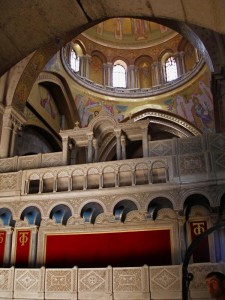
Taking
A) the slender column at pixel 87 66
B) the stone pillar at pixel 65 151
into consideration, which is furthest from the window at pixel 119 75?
the stone pillar at pixel 65 151

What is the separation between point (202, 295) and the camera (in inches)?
292

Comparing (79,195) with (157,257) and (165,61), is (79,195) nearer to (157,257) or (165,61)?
(157,257)

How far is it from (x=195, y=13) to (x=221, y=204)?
7.78 meters

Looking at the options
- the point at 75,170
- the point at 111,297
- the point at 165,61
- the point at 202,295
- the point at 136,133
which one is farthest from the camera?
the point at 165,61

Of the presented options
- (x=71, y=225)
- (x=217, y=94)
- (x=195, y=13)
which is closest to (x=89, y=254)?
(x=71, y=225)

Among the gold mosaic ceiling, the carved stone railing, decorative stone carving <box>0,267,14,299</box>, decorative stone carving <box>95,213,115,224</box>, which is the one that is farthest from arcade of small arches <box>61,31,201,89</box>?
decorative stone carving <box>0,267,14,299</box>

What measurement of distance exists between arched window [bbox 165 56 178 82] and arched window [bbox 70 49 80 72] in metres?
5.92

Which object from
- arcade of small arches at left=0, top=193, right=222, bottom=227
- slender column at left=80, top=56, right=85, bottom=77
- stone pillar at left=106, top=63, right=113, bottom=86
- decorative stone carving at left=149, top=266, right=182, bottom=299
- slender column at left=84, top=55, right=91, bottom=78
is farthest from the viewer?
stone pillar at left=106, top=63, right=113, bottom=86

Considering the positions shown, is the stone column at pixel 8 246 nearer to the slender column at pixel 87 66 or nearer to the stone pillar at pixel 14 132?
the stone pillar at pixel 14 132

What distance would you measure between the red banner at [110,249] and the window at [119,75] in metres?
13.7

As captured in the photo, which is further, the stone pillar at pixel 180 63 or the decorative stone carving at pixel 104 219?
the stone pillar at pixel 180 63

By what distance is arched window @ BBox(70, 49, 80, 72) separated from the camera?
65.4 ft

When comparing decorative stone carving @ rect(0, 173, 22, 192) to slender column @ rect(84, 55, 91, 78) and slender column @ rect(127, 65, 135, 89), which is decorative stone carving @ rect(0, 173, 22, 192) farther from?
slender column @ rect(127, 65, 135, 89)

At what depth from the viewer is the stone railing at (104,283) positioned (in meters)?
7.64
